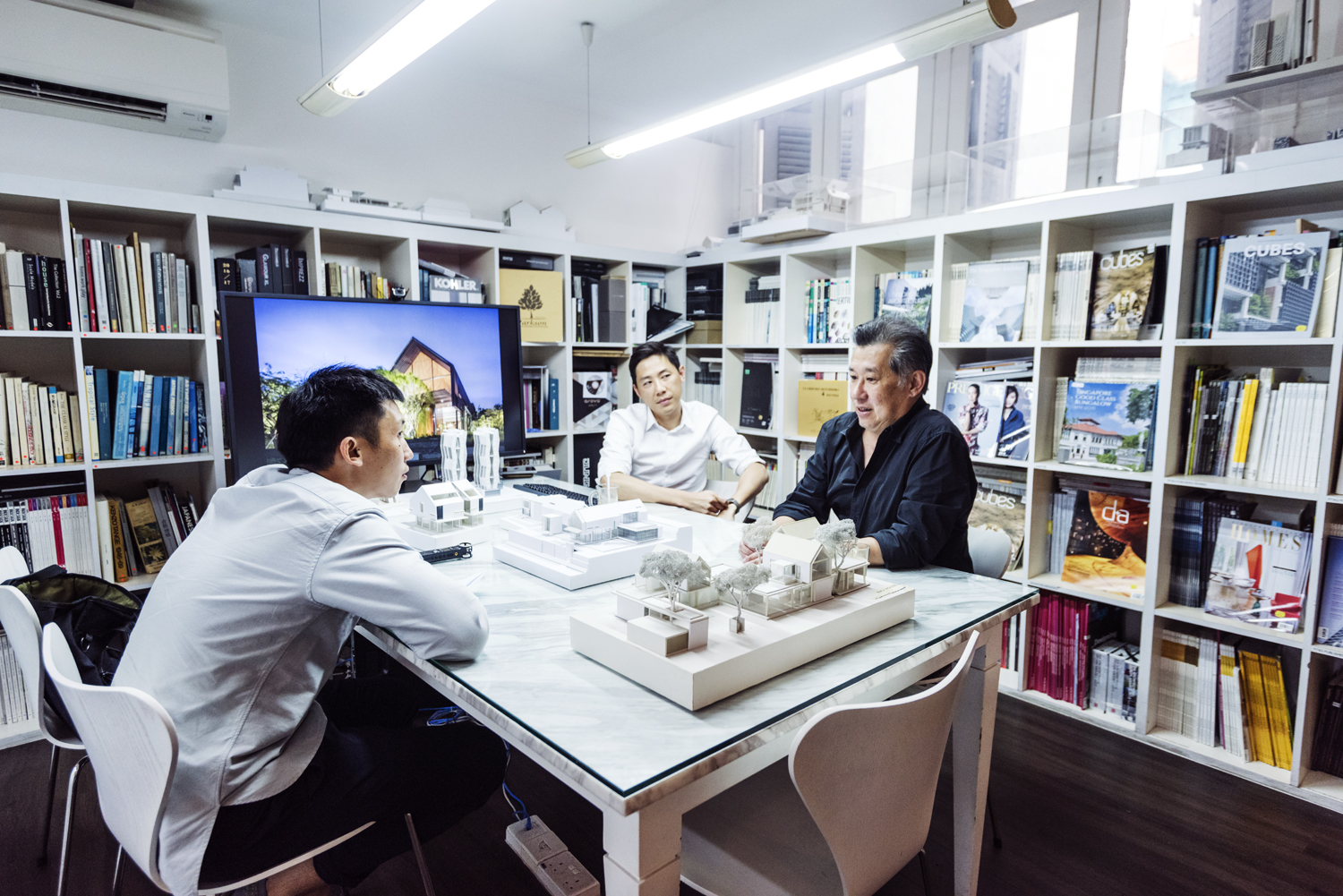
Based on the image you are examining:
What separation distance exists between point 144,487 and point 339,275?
3.95 ft

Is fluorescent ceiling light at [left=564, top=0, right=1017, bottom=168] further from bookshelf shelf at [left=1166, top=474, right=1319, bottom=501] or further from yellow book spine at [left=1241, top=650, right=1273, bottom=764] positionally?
yellow book spine at [left=1241, top=650, right=1273, bottom=764]

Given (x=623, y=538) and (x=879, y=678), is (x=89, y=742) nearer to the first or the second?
(x=623, y=538)

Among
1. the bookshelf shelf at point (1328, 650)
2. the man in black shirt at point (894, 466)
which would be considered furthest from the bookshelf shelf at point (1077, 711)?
the man in black shirt at point (894, 466)

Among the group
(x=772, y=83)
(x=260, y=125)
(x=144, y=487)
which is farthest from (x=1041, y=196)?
(x=144, y=487)

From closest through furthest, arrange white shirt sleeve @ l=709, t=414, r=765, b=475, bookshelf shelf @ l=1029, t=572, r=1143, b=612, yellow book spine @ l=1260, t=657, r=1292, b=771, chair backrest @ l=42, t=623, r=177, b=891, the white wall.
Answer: chair backrest @ l=42, t=623, r=177, b=891 < yellow book spine @ l=1260, t=657, r=1292, b=771 < bookshelf shelf @ l=1029, t=572, r=1143, b=612 < the white wall < white shirt sleeve @ l=709, t=414, r=765, b=475

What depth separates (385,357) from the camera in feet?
9.47

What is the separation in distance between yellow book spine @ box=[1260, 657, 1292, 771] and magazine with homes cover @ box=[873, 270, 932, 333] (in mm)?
1690

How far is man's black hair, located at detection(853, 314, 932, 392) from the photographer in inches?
82.5

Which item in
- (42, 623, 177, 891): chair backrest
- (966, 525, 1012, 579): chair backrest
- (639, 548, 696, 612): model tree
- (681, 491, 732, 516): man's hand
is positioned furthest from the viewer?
(681, 491, 732, 516): man's hand

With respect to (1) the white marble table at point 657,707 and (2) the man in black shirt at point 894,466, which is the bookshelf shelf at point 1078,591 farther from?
(1) the white marble table at point 657,707

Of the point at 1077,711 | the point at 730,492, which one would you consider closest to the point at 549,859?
the point at 730,492

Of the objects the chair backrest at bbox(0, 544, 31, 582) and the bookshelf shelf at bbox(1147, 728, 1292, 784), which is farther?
the bookshelf shelf at bbox(1147, 728, 1292, 784)

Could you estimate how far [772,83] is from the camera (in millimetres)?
2359

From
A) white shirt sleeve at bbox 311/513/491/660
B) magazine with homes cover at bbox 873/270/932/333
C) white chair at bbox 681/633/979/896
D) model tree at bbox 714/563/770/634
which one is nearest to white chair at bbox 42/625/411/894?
white shirt sleeve at bbox 311/513/491/660
